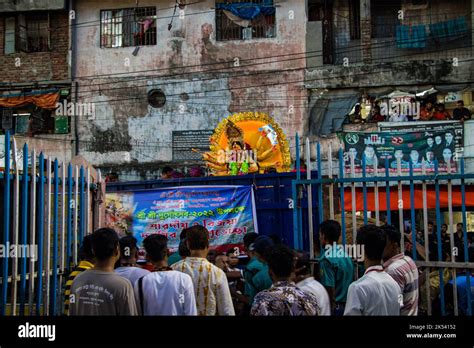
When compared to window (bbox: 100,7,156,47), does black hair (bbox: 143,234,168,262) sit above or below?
below

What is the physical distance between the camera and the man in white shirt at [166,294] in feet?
15.9

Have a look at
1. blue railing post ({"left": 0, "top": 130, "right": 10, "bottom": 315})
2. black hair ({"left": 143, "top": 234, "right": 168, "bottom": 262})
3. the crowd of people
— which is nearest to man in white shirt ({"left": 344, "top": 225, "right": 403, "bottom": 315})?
the crowd of people

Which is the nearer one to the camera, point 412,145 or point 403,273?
point 403,273

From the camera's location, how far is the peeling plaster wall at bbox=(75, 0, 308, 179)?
20.4m

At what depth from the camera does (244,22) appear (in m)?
20.8

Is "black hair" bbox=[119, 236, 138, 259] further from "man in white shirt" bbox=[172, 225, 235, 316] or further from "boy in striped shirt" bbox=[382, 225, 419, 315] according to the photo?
"boy in striped shirt" bbox=[382, 225, 419, 315]

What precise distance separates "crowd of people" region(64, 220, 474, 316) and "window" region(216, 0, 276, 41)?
1566cm

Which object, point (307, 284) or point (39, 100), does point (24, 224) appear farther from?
point (39, 100)

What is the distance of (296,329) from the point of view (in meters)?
4.36

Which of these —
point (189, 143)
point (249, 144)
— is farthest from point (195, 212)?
point (189, 143)

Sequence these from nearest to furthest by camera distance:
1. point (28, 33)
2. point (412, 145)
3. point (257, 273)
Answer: point (257, 273), point (412, 145), point (28, 33)

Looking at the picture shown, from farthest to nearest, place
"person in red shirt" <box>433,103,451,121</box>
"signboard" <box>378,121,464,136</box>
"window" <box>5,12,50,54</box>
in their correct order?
1. "window" <box>5,12,50,54</box>
2. "person in red shirt" <box>433,103,451,121</box>
3. "signboard" <box>378,121,464,136</box>

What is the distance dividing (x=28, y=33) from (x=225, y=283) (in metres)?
18.6

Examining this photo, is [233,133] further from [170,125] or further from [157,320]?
[157,320]
